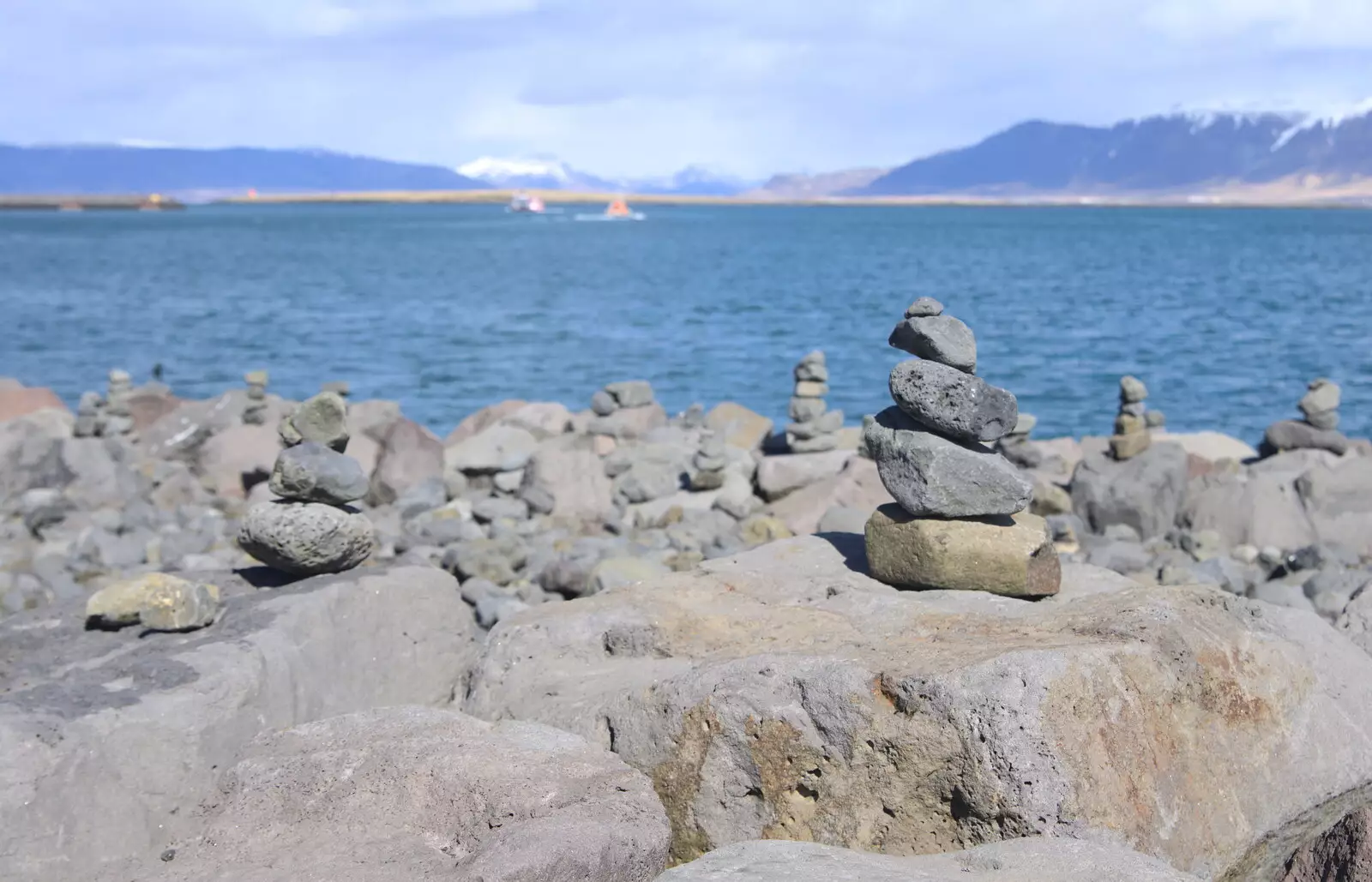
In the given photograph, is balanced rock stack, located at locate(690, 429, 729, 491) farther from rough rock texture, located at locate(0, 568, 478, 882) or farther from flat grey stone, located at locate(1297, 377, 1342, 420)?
flat grey stone, located at locate(1297, 377, 1342, 420)

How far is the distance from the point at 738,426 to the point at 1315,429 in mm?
7719

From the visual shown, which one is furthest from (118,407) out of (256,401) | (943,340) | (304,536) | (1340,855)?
(1340,855)

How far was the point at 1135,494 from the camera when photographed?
13.5 metres

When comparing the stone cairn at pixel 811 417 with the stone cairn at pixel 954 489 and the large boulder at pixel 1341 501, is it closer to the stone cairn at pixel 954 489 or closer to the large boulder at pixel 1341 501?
the large boulder at pixel 1341 501

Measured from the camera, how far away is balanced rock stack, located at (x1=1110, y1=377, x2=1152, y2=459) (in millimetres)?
15312

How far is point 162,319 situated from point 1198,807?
4202 cm

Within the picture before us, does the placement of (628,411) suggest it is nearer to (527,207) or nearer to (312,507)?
(312,507)

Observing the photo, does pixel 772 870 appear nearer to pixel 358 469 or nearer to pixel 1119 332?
pixel 358 469

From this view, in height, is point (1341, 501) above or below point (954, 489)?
below

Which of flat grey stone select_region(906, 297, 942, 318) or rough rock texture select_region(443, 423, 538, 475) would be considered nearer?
flat grey stone select_region(906, 297, 942, 318)

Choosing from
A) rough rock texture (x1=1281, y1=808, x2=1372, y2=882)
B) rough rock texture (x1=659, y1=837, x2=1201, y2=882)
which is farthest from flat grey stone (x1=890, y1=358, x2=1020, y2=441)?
rough rock texture (x1=659, y1=837, x2=1201, y2=882)

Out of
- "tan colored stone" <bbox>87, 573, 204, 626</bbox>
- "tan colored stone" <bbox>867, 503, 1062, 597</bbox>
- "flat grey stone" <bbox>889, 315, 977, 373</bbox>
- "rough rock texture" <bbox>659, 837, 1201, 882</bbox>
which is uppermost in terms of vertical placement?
"flat grey stone" <bbox>889, 315, 977, 373</bbox>

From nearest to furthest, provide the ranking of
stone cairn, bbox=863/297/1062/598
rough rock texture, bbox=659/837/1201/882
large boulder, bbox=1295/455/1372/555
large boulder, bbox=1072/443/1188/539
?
rough rock texture, bbox=659/837/1201/882, stone cairn, bbox=863/297/1062/598, large boulder, bbox=1295/455/1372/555, large boulder, bbox=1072/443/1188/539

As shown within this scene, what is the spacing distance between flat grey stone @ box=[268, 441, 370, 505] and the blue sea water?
16.8 meters
